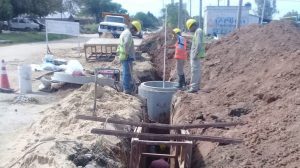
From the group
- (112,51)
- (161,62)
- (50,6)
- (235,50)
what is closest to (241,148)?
(235,50)

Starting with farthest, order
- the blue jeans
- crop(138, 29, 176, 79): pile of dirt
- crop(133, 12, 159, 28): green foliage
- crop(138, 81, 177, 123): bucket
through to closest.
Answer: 1. crop(133, 12, 159, 28): green foliage
2. crop(138, 29, 176, 79): pile of dirt
3. the blue jeans
4. crop(138, 81, 177, 123): bucket

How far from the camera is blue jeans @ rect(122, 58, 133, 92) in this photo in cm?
1050

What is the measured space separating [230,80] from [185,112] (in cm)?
268

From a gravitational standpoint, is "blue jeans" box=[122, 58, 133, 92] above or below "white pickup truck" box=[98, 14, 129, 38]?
below

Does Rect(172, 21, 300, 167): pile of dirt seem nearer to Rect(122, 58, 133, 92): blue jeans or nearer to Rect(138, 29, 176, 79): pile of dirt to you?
Rect(122, 58, 133, 92): blue jeans

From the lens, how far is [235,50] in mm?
13289

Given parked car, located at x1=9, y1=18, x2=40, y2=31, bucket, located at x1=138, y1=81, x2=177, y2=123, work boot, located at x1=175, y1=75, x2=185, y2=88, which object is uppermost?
parked car, located at x1=9, y1=18, x2=40, y2=31

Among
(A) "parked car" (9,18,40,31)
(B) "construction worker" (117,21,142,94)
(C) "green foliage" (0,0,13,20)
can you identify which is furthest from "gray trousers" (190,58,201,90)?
(A) "parked car" (9,18,40,31)

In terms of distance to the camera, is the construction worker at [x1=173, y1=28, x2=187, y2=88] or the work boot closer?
the construction worker at [x1=173, y1=28, x2=187, y2=88]

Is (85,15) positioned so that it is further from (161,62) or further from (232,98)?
(232,98)

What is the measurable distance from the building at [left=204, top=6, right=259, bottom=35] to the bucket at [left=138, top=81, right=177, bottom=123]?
24.2 meters

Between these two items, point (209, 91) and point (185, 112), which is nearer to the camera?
point (185, 112)

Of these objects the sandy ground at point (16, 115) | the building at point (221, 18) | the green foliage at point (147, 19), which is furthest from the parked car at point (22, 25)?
the sandy ground at point (16, 115)

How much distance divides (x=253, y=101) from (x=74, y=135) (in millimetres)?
3412
